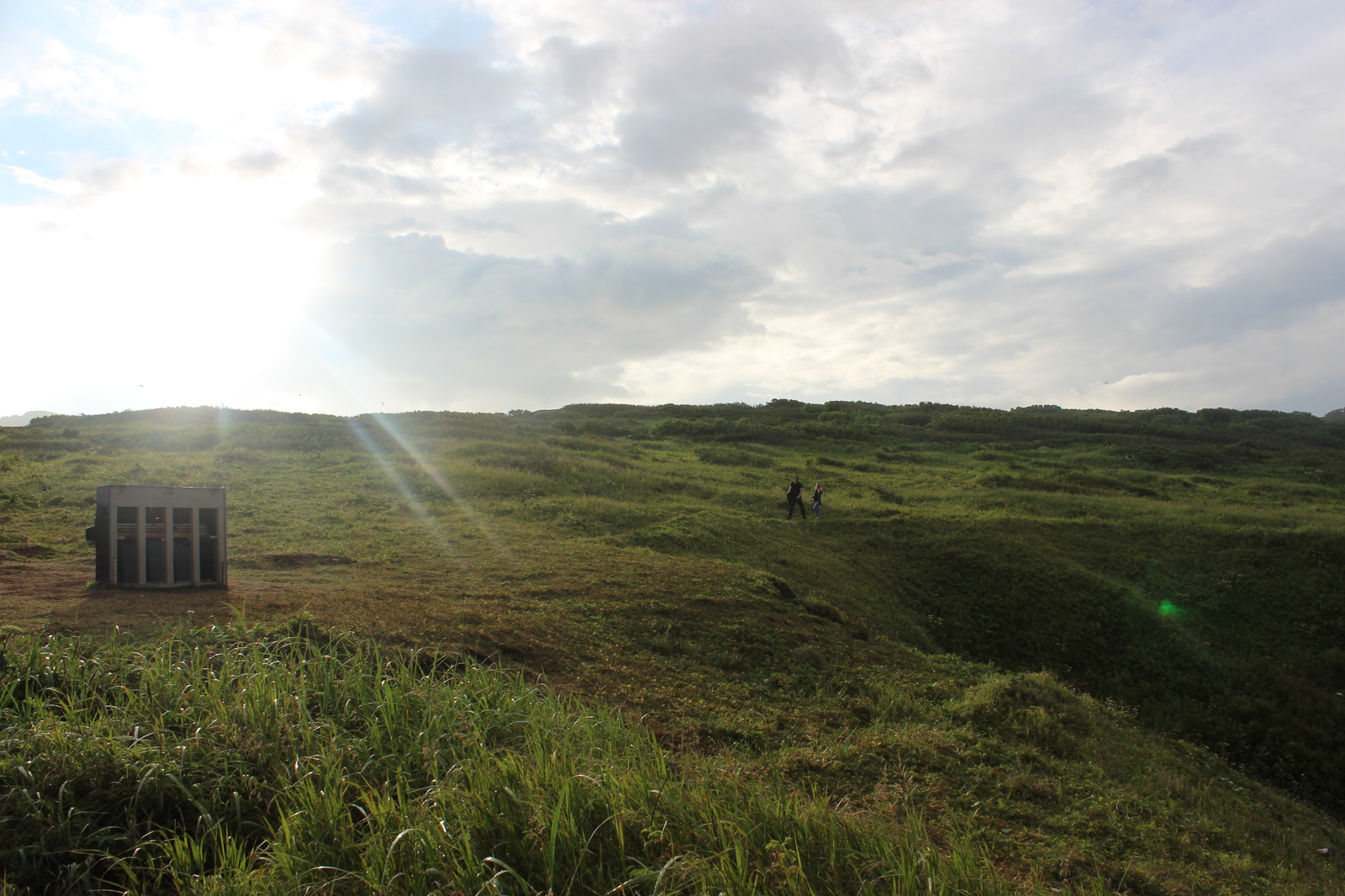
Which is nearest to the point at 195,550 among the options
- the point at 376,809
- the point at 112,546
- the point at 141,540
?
the point at 141,540

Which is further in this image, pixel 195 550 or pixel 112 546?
pixel 195 550

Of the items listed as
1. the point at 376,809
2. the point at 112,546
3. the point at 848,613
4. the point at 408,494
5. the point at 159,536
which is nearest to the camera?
the point at 376,809

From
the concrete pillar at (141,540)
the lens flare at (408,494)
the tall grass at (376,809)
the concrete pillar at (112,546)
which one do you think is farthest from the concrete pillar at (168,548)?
the lens flare at (408,494)

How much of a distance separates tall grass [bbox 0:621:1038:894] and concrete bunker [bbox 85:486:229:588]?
4.75 meters

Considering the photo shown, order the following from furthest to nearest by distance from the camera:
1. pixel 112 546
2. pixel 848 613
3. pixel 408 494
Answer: pixel 408 494, pixel 848 613, pixel 112 546

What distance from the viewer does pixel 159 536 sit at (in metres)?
10.2

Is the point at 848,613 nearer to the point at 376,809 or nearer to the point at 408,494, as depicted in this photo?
the point at 376,809

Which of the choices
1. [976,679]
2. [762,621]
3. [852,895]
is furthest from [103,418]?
[852,895]

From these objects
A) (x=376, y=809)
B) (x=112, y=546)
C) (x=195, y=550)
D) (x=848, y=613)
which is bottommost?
(x=848, y=613)

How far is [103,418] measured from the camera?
39.3 metres

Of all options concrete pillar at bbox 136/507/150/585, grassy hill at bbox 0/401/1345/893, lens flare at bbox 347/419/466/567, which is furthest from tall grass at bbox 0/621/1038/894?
lens flare at bbox 347/419/466/567

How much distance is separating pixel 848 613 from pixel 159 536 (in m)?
11.8

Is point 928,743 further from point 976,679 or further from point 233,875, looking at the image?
point 233,875

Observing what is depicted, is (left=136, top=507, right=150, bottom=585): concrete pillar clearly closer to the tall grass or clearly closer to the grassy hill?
the grassy hill
